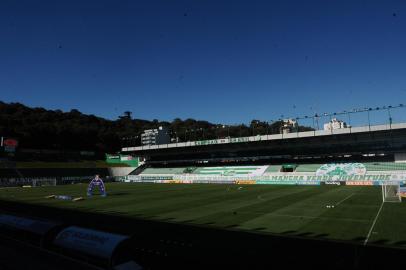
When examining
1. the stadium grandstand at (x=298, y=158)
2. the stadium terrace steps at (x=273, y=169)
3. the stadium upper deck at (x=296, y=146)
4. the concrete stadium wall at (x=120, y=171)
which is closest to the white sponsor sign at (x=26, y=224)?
the stadium grandstand at (x=298, y=158)

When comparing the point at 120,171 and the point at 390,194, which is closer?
the point at 390,194

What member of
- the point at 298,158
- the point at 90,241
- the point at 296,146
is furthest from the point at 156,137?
the point at 90,241

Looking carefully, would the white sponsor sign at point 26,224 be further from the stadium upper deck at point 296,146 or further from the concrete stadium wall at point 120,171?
the concrete stadium wall at point 120,171

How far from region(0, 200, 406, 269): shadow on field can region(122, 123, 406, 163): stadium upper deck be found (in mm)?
53390

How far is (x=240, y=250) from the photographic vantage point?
13.9 meters

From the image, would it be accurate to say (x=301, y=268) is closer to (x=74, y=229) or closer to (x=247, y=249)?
(x=247, y=249)

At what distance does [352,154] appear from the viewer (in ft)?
233

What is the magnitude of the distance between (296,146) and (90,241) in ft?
232

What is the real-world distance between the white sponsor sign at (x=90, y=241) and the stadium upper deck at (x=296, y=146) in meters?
60.6

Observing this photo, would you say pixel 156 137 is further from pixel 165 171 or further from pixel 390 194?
pixel 390 194

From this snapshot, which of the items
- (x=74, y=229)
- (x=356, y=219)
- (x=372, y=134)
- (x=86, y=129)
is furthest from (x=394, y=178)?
(x=86, y=129)

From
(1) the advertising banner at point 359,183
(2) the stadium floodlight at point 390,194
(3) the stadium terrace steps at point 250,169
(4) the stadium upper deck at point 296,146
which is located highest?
(4) the stadium upper deck at point 296,146

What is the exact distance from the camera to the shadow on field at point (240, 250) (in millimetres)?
11695

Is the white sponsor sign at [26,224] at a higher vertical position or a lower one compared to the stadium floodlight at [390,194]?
higher
